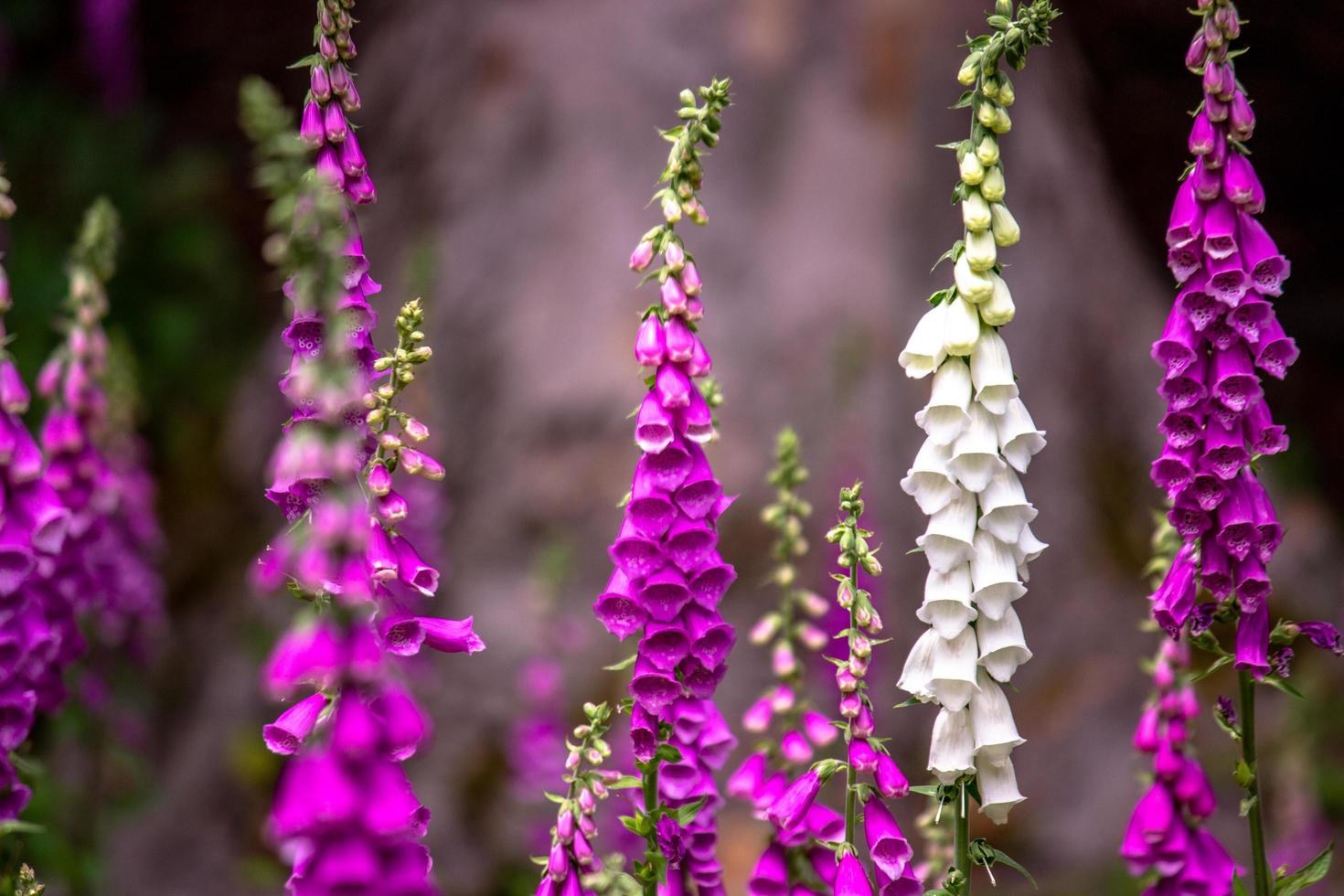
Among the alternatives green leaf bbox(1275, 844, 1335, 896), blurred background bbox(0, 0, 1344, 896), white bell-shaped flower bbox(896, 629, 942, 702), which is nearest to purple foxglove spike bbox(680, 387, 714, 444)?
white bell-shaped flower bbox(896, 629, 942, 702)

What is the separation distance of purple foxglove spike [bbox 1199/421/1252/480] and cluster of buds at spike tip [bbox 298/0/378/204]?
188cm

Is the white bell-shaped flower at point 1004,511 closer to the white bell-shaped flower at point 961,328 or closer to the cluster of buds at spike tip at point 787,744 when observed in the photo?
the white bell-shaped flower at point 961,328

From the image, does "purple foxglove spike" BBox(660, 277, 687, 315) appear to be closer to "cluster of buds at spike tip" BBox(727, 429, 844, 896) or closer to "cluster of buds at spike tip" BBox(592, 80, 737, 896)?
"cluster of buds at spike tip" BBox(592, 80, 737, 896)

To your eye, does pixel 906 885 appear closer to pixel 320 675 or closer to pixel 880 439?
pixel 320 675

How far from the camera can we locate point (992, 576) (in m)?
2.38

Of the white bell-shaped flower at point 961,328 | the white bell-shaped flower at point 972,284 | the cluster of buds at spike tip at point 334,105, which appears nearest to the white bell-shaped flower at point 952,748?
the white bell-shaped flower at point 961,328

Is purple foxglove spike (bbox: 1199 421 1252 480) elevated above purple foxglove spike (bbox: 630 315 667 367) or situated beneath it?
situated beneath

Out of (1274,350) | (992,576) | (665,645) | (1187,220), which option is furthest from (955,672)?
(1187,220)

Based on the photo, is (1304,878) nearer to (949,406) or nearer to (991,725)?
(991,725)

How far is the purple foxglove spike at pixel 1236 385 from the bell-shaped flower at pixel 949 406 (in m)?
0.61

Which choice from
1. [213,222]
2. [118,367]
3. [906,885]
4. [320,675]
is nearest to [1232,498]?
[906,885]

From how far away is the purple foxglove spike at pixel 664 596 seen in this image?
7.76 ft

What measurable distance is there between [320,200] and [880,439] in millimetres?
5201

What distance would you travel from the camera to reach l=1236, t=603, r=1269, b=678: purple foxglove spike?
8.94 ft
